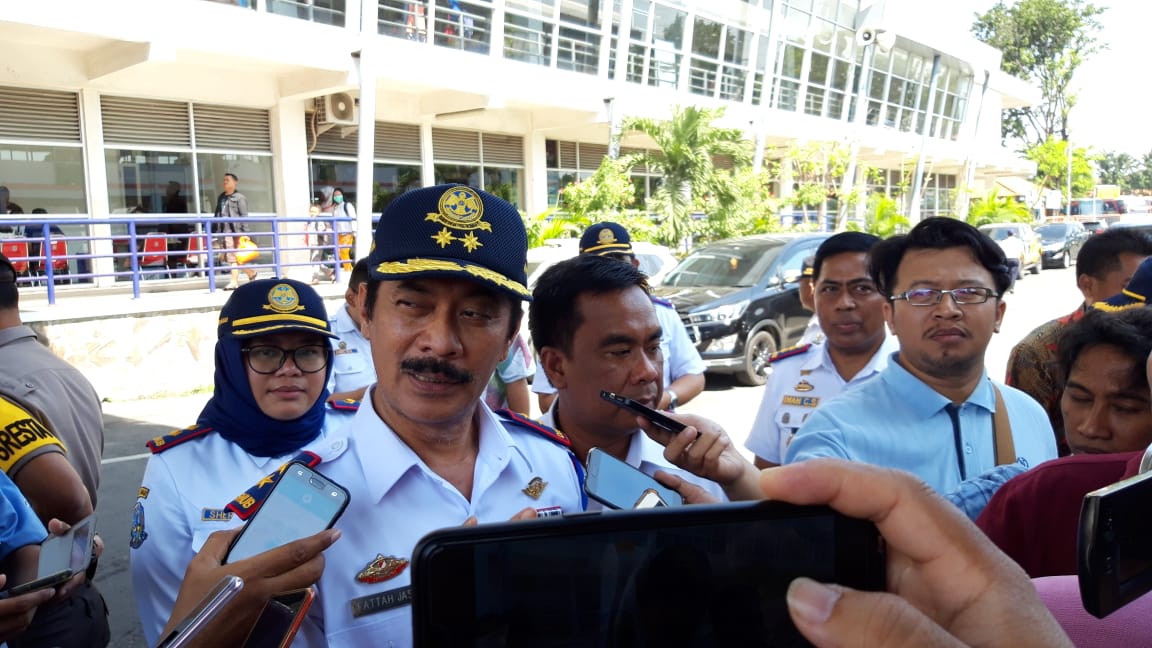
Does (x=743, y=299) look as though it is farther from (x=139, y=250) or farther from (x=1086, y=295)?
(x=139, y=250)

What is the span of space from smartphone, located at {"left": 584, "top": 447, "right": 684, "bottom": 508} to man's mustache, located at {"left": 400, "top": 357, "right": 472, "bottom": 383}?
347 millimetres

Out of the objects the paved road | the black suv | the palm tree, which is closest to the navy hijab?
the paved road

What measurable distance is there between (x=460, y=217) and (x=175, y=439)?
1427mm

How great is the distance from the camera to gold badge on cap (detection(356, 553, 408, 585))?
1511 millimetres

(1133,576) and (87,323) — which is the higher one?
(1133,576)

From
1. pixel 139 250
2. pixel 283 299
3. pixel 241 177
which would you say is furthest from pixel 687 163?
pixel 283 299

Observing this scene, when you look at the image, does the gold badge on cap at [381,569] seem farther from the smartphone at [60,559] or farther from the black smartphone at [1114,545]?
the black smartphone at [1114,545]

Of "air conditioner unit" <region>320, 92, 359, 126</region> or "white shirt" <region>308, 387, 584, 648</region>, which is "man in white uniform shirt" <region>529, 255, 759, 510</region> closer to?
"white shirt" <region>308, 387, 584, 648</region>

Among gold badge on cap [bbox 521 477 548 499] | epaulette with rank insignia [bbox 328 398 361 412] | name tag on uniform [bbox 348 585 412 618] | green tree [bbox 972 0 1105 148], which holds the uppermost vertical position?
green tree [bbox 972 0 1105 148]

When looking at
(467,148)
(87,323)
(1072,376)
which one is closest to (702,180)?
(467,148)

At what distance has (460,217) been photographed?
1.68 m

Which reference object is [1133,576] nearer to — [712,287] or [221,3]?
[712,287]

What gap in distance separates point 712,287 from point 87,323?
7.39 metres

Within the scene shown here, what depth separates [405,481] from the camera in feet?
5.37
